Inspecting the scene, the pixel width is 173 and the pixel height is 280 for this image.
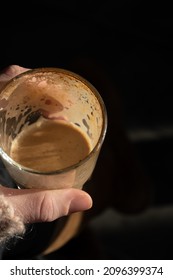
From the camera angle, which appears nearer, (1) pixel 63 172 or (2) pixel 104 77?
(1) pixel 63 172

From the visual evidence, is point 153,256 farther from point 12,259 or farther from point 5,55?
point 5,55

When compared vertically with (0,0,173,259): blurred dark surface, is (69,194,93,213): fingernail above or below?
below

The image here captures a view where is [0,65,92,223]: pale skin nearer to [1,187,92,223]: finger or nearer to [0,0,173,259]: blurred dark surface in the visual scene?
[1,187,92,223]: finger

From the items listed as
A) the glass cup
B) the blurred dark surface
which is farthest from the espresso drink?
the blurred dark surface

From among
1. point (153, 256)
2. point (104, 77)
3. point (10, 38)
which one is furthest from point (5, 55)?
point (153, 256)

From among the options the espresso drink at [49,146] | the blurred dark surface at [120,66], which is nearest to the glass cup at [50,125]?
the espresso drink at [49,146]

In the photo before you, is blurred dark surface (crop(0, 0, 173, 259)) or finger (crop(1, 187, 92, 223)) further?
blurred dark surface (crop(0, 0, 173, 259))

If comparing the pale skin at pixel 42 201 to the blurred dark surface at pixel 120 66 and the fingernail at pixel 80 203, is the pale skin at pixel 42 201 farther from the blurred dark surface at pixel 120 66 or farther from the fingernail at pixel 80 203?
the blurred dark surface at pixel 120 66
